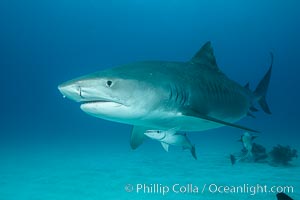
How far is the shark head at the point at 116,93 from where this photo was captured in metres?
3.04

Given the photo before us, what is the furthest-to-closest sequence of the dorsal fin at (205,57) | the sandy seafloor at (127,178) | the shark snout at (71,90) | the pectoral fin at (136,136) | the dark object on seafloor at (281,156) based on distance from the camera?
the dark object on seafloor at (281,156), the sandy seafloor at (127,178), the dorsal fin at (205,57), the pectoral fin at (136,136), the shark snout at (71,90)

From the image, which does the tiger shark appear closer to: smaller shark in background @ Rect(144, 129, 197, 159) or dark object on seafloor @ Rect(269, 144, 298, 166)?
smaller shark in background @ Rect(144, 129, 197, 159)

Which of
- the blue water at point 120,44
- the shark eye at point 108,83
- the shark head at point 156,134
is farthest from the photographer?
the blue water at point 120,44

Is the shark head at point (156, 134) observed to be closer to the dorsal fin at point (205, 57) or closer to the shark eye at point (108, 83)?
the dorsal fin at point (205, 57)

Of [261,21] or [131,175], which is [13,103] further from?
[131,175]

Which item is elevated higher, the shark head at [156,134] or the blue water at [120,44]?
the blue water at [120,44]

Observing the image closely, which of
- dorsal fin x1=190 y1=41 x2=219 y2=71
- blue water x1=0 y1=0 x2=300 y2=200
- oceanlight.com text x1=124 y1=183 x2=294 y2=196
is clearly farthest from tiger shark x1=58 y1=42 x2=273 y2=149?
blue water x1=0 y1=0 x2=300 y2=200

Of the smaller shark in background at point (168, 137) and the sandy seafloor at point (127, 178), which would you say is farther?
the sandy seafloor at point (127, 178)

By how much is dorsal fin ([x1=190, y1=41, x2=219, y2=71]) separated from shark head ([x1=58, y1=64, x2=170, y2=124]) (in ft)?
6.38

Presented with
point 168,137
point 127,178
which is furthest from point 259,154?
point 168,137

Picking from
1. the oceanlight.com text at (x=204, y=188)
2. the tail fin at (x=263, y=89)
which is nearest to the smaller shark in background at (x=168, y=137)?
the oceanlight.com text at (x=204, y=188)

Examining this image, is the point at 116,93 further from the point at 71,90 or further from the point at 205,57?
the point at 205,57

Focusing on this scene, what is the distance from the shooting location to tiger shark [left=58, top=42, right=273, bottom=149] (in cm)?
316

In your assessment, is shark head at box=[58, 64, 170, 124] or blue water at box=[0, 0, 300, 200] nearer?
shark head at box=[58, 64, 170, 124]
